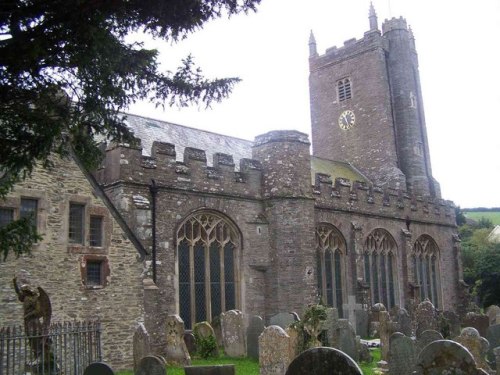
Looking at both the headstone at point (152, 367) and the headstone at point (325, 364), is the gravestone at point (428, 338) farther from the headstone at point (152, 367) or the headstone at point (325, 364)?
the headstone at point (325, 364)

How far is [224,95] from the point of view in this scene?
8484mm

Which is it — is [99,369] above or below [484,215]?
below

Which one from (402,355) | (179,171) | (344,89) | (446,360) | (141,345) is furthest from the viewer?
(344,89)

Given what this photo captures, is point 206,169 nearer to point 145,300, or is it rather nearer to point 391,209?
point 145,300

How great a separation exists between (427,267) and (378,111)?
8.14 meters

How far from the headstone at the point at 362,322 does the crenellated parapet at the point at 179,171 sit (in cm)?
550

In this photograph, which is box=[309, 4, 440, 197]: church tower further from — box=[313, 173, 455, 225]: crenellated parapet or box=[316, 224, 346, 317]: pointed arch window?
box=[316, 224, 346, 317]: pointed arch window

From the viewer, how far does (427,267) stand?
86.3 ft

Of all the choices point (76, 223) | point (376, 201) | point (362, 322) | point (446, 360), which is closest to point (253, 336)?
point (76, 223)

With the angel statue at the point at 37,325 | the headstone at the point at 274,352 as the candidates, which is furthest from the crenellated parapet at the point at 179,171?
the headstone at the point at 274,352

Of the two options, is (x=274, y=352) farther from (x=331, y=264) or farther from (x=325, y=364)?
(x=331, y=264)

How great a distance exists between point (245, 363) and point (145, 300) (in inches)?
114

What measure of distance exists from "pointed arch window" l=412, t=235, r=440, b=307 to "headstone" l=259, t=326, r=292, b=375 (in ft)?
53.4

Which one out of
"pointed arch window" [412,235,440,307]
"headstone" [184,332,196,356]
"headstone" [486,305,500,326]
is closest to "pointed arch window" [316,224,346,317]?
"headstone" [486,305,500,326]
